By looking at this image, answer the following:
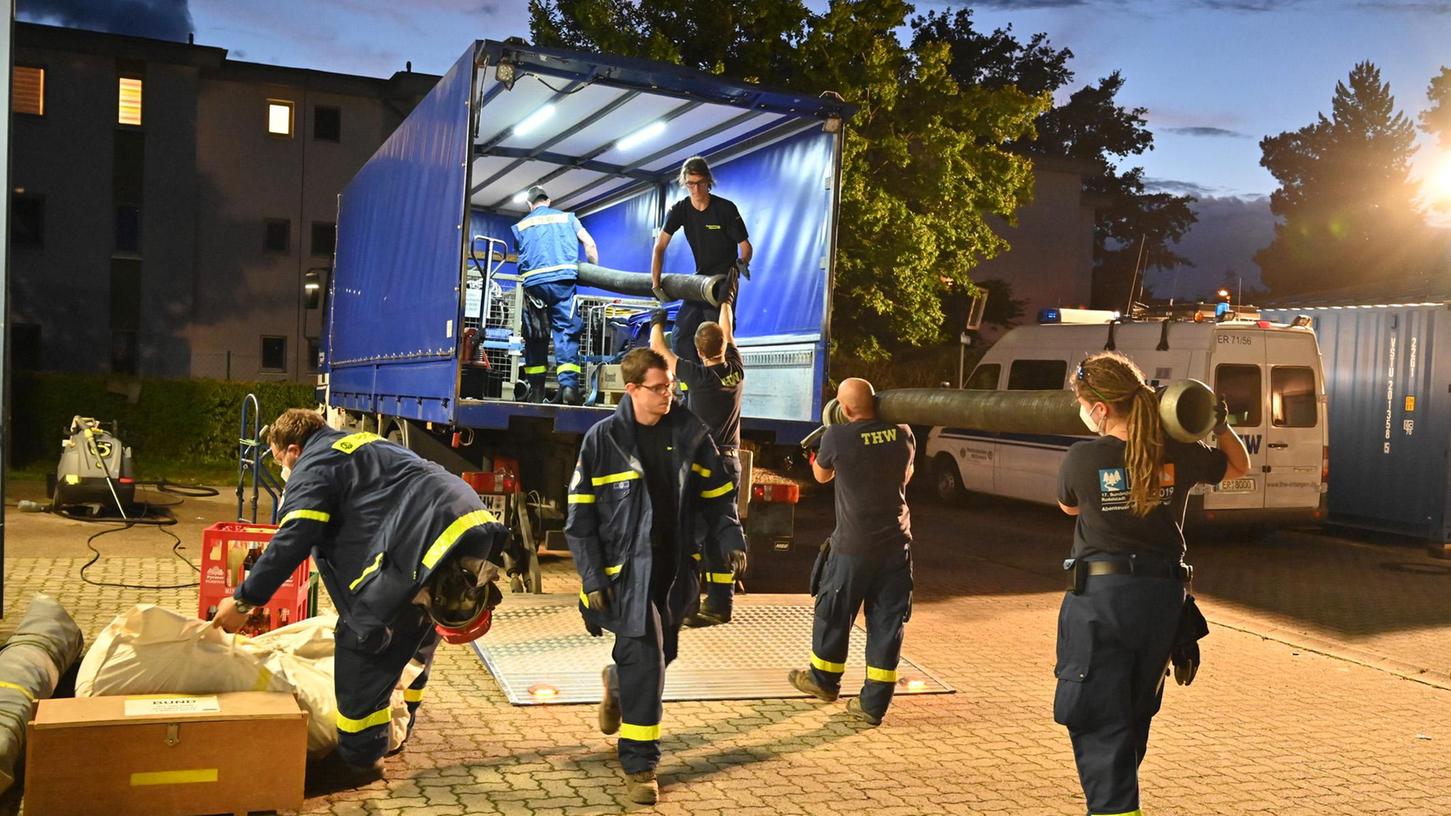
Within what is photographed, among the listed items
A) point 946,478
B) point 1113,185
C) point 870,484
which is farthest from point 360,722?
point 1113,185

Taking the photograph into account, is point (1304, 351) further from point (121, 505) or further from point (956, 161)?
point (121, 505)

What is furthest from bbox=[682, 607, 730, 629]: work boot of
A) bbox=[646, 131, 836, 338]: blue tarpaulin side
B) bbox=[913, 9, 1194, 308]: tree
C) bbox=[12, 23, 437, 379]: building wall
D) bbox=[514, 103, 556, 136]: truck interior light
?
bbox=[913, 9, 1194, 308]: tree

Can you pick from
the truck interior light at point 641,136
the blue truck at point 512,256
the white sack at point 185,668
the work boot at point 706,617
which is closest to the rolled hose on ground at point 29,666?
the white sack at point 185,668

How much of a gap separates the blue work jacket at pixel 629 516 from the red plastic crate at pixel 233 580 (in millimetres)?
2323

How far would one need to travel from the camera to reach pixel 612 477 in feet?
16.3

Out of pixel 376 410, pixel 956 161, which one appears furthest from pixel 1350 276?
pixel 376 410

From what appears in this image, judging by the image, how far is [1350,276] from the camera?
47094 millimetres

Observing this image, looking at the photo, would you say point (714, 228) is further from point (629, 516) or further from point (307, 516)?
point (307, 516)

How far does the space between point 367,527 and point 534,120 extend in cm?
701

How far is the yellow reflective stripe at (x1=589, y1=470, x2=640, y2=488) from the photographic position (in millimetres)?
4953

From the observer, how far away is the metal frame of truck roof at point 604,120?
866 centimetres

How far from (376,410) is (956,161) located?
11515mm

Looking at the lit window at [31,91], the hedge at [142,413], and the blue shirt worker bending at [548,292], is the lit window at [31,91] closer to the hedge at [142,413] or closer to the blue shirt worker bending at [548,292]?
the hedge at [142,413]

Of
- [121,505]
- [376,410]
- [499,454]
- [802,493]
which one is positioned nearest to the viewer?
[499,454]
